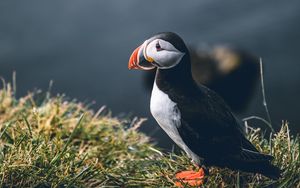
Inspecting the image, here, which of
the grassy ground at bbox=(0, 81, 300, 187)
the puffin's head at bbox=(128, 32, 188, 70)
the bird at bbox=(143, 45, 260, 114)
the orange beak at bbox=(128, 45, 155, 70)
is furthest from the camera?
the bird at bbox=(143, 45, 260, 114)

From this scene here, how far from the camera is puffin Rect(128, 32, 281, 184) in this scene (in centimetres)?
516

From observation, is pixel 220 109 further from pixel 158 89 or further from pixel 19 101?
pixel 19 101

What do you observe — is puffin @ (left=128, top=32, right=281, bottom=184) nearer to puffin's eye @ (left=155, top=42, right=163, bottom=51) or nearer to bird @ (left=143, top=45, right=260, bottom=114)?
puffin's eye @ (left=155, top=42, right=163, bottom=51)

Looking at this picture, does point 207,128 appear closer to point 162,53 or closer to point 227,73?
point 162,53

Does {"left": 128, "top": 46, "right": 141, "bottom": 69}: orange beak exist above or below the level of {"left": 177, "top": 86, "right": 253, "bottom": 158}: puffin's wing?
above

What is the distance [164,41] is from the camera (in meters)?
5.11

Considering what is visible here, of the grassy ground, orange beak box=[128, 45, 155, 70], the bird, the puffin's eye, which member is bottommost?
the bird

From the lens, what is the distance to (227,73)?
46.8ft

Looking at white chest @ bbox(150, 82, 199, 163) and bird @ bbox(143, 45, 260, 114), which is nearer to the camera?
white chest @ bbox(150, 82, 199, 163)

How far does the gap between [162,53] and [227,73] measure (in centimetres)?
925

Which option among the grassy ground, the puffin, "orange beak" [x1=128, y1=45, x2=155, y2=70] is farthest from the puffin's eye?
the grassy ground

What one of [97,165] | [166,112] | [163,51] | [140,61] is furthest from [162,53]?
[97,165]

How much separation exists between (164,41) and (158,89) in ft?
1.29

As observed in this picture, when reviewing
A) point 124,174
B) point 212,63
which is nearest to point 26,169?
point 124,174
